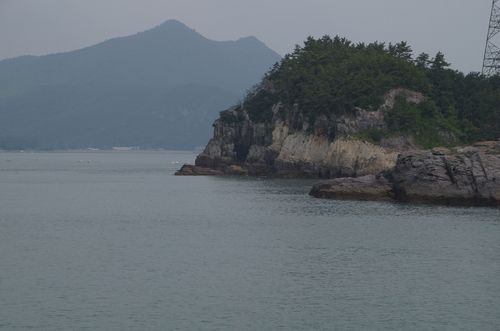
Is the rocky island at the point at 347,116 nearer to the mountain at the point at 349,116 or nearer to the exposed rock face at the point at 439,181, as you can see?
the mountain at the point at 349,116

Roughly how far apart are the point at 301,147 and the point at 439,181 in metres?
54.7

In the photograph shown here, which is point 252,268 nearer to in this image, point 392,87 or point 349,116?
point 349,116

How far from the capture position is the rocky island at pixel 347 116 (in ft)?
370

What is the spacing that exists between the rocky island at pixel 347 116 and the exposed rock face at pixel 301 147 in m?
0.21

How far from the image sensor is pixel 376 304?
2914 centimetres

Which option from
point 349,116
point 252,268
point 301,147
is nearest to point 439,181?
point 252,268

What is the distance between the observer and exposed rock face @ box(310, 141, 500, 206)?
221 ft

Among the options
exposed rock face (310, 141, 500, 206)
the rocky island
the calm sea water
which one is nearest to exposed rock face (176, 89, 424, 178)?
the rocky island

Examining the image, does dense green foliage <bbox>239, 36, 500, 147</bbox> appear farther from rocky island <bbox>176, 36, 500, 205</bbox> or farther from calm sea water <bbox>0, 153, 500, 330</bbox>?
calm sea water <bbox>0, 153, 500, 330</bbox>

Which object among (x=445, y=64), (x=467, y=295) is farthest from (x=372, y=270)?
(x=445, y=64)

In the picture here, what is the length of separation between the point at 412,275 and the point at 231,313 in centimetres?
1296

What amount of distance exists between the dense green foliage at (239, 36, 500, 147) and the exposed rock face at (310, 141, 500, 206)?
37548mm

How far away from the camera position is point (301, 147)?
123 m

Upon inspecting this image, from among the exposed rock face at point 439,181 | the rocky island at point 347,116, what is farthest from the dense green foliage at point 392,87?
the exposed rock face at point 439,181
